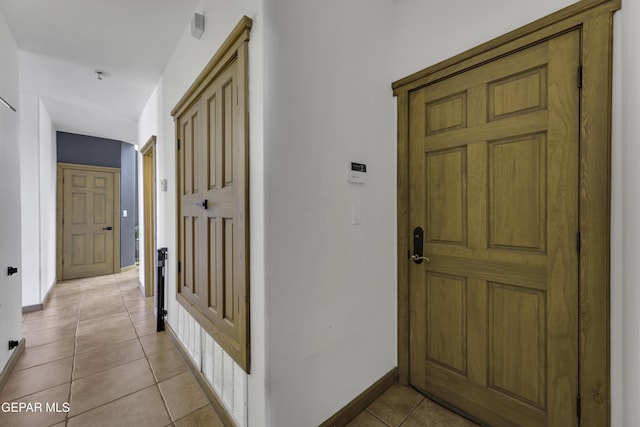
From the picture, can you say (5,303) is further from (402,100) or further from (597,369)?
(597,369)

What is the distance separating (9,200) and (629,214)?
4.00 metres

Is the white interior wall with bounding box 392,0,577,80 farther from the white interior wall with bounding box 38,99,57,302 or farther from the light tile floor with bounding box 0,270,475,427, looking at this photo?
the white interior wall with bounding box 38,99,57,302

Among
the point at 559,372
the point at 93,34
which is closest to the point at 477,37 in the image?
the point at 559,372

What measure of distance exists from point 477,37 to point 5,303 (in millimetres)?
3844

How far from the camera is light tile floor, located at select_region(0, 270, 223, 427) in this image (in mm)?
1695

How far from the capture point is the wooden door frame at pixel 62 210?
16.4ft

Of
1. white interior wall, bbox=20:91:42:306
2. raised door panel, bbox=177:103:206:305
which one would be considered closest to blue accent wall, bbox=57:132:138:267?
white interior wall, bbox=20:91:42:306

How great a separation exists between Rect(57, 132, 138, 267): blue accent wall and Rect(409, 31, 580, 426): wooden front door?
6292 mm

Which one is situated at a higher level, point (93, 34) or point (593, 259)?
point (93, 34)

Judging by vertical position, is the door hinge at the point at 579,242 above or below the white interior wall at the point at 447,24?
below

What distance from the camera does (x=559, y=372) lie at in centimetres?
135

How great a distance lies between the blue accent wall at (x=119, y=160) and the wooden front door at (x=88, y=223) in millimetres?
231

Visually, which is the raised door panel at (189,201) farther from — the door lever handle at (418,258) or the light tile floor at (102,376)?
the door lever handle at (418,258)

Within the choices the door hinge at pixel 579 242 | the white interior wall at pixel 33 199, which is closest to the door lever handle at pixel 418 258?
the door hinge at pixel 579 242
